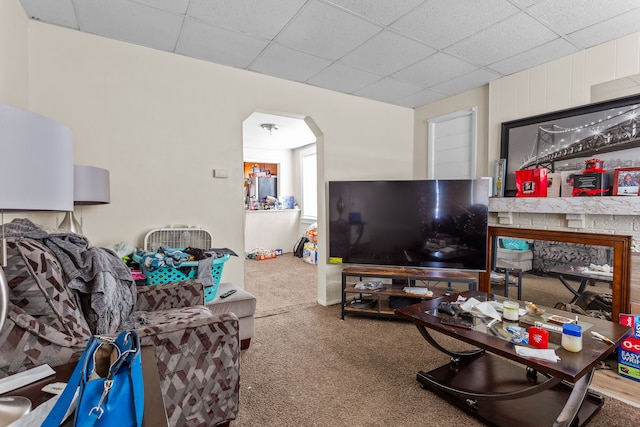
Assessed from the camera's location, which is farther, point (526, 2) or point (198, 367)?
point (526, 2)

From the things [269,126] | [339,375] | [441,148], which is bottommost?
[339,375]

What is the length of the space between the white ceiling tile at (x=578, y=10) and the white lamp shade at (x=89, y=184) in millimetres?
2926

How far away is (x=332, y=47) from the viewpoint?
8.24 ft

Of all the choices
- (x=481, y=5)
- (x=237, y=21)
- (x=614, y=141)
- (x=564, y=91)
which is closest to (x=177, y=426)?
(x=237, y=21)

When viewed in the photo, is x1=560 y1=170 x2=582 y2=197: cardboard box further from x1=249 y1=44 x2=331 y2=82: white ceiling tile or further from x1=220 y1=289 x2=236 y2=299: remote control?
x1=220 y1=289 x2=236 y2=299: remote control

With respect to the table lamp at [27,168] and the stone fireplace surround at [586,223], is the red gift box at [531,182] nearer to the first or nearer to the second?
the stone fireplace surround at [586,223]

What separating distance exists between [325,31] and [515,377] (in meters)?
2.60

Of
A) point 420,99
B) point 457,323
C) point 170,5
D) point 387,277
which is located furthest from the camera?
point 420,99

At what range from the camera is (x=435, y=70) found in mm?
2941

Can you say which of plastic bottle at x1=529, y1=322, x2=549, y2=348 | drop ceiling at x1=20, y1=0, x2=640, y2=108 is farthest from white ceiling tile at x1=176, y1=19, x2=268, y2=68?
plastic bottle at x1=529, y1=322, x2=549, y2=348

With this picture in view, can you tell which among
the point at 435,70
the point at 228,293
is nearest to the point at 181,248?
the point at 228,293

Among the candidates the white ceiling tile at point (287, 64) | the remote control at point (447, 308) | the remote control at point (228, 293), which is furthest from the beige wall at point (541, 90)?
the remote control at point (228, 293)

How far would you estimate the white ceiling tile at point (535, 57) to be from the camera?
2482 mm

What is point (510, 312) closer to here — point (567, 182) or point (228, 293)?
point (567, 182)
